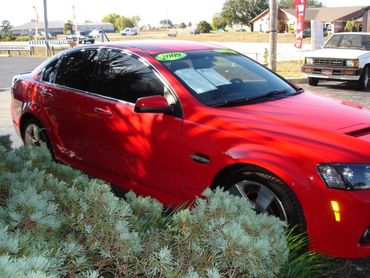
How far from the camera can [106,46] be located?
16.1 feet

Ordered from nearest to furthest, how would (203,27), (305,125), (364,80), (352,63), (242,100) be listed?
(305,125) < (242,100) < (352,63) < (364,80) < (203,27)

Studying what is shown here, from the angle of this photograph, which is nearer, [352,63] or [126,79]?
[126,79]

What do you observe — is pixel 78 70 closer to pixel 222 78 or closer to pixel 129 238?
pixel 222 78

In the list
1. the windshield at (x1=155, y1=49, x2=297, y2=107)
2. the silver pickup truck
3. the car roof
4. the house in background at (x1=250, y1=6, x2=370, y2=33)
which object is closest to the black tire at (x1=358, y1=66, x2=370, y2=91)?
the silver pickup truck

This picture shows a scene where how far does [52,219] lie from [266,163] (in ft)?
6.01

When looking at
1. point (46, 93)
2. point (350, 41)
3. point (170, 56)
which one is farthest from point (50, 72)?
point (350, 41)

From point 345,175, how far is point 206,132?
1.13 meters

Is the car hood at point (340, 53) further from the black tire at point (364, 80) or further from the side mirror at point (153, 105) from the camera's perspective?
the side mirror at point (153, 105)

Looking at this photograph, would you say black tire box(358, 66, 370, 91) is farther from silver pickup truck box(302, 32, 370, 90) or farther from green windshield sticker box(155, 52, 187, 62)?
green windshield sticker box(155, 52, 187, 62)

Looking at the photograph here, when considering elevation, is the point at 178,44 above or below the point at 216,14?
below

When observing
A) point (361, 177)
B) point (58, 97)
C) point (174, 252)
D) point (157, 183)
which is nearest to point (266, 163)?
point (361, 177)

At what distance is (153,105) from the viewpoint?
3900 millimetres

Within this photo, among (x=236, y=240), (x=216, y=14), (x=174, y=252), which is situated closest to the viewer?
(x=236, y=240)

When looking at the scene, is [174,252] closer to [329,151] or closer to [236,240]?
[236,240]
